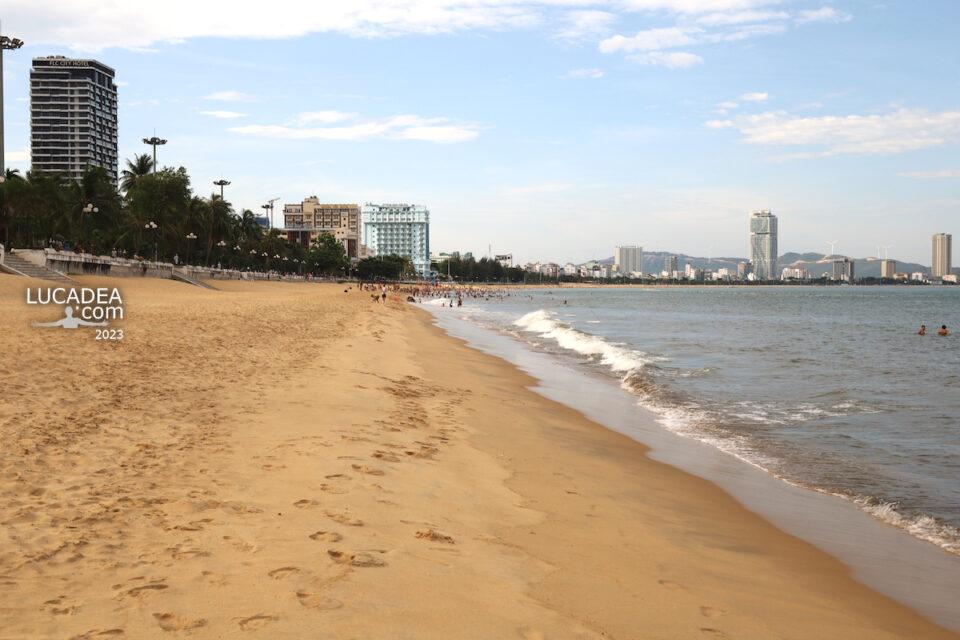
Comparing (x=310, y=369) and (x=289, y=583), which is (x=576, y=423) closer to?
(x=310, y=369)

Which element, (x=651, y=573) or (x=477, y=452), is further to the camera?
(x=477, y=452)

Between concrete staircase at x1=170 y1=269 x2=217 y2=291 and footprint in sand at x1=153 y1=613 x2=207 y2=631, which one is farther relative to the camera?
concrete staircase at x1=170 y1=269 x2=217 y2=291

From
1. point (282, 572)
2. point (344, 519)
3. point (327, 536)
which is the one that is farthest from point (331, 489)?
point (282, 572)

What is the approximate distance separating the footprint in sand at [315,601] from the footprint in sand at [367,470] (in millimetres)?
2627

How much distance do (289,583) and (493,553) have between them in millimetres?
1532

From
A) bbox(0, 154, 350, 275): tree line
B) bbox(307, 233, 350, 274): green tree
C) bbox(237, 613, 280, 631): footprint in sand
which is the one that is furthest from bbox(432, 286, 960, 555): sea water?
bbox(307, 233, 350, 274): green tree

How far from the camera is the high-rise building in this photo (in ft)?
522

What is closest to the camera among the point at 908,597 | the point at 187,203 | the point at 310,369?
the point at 908,597

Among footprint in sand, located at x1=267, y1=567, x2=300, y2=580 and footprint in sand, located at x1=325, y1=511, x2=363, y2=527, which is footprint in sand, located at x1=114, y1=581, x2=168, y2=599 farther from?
footprint in sand, located at x1=325, y1=511, x2=363, y2=527

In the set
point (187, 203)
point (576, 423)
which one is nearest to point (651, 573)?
point (576, 423)

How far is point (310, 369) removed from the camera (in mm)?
12805

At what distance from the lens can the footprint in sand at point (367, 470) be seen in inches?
247

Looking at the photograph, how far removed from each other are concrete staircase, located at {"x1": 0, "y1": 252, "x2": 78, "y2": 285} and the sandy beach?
1184 inches

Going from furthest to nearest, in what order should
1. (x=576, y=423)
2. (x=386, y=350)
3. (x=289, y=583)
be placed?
(x=386, y=350), (x=576, y=423), (x=289, y=583)
